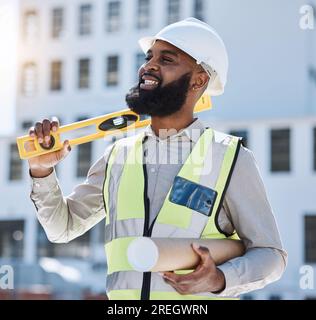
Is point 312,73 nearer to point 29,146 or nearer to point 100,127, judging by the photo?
point 100,127

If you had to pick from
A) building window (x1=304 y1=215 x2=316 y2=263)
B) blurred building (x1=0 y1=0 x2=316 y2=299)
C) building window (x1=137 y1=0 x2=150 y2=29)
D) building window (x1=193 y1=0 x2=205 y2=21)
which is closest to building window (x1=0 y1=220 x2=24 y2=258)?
blurred building (x1=0 y1=0 x2=316 y2=299)

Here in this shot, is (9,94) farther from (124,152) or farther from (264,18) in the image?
(124,152)

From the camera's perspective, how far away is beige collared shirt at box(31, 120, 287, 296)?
6.54 feet

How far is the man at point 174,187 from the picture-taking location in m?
2.01

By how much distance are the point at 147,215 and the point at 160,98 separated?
0.29 metres

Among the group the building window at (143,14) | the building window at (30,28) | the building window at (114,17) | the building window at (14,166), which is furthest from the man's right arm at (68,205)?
the building window at (30,28)

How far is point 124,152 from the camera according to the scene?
224 centimetres

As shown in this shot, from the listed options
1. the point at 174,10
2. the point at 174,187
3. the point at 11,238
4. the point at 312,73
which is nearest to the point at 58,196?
the point at 174,187

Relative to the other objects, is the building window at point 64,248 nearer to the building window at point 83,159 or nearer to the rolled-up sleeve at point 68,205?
the building window at point 83,159

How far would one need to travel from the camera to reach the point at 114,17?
33.2m

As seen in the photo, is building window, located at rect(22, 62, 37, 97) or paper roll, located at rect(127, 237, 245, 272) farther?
building window, located at rect(22, 62, 37, 97)

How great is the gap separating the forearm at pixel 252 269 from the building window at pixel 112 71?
30.5 metres

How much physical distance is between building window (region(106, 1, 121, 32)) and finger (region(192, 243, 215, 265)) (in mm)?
31512

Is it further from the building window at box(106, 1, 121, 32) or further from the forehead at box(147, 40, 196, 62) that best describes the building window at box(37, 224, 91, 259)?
the forehead at box(147, 40, 196, 62)
